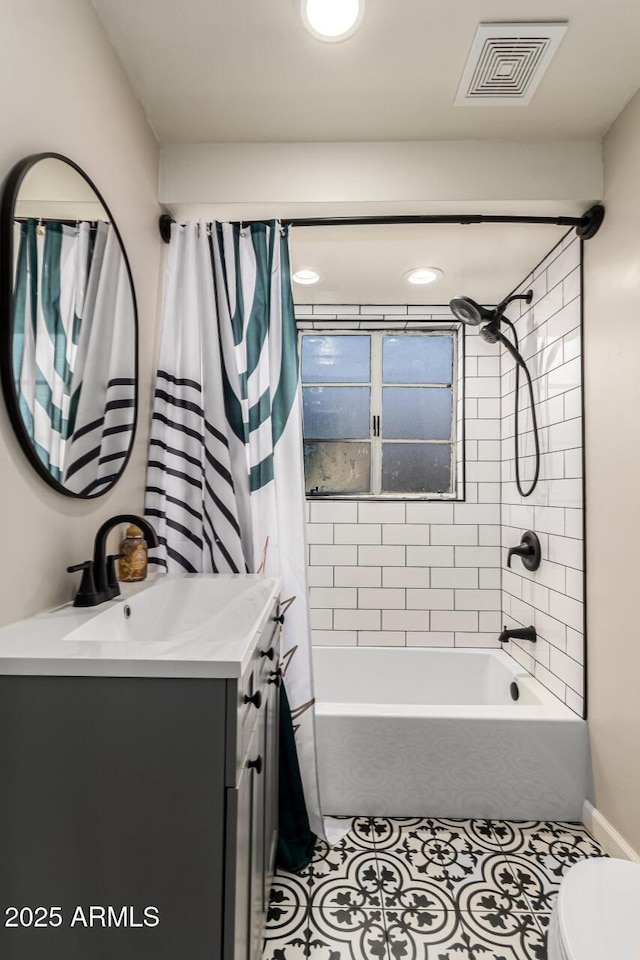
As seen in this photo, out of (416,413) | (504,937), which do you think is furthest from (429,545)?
(504,937)

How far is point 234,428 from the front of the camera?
189 centimetres

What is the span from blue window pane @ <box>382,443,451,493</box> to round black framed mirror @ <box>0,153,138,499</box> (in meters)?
1.71

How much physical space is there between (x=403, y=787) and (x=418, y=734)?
21 cm

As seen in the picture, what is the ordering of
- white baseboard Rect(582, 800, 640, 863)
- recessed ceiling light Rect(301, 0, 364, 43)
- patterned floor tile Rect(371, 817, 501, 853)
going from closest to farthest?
recessed ceiling light Rect(301, 0, 364, 43), white baseboard Rect(582, 800, 640, 863), patterned floor tile Rect(371, 817, 501, 853)

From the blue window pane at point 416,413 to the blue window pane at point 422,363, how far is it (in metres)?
0.06

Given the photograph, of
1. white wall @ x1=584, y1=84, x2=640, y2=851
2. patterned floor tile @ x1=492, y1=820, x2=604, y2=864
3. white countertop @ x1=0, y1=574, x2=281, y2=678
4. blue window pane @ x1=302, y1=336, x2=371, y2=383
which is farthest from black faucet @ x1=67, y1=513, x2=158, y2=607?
blue window pane @ x1=302, y1=336, x2=371, y2=383

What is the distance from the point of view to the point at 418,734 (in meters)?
1.93

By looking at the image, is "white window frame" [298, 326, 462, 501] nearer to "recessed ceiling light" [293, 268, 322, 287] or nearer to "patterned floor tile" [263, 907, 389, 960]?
"recessed ceiling light" [293, 268, 322, 287]

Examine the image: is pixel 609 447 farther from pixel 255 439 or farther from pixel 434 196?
pixel 255 439

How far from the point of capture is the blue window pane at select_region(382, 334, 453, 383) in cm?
305

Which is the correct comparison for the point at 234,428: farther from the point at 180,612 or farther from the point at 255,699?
the point at 255,699

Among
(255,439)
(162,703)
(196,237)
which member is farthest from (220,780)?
(196,237)

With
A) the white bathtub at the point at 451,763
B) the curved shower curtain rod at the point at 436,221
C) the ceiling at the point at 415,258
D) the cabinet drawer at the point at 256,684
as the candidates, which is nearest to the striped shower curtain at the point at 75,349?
the curved shower curtain rod at the point at 436,221

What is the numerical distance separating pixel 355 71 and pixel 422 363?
5.42 ft
